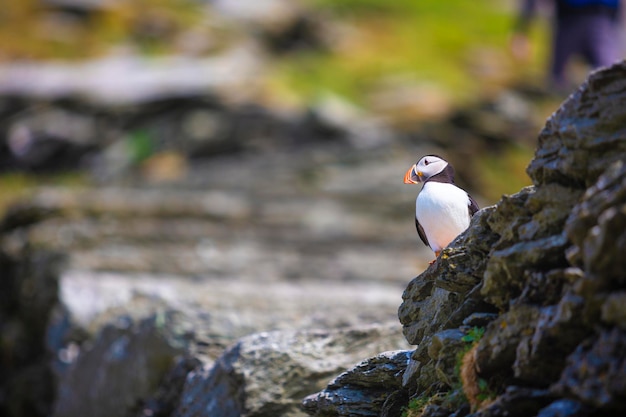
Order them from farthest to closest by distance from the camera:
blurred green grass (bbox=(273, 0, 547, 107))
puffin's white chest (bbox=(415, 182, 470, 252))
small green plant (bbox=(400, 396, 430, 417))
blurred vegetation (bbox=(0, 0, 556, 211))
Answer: blurred green grass (bbox=(273, 0, 547, 107)), blurred vegetation (bbox=(0, 0, 556, 211)), puffin's white chest (bbox=(415, 182, 470, 252)), small green plant (bbox=(400, 396, 430, 417))

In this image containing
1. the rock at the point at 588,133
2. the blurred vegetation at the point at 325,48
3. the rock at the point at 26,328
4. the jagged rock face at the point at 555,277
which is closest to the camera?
the jagged rock face at the point at 555,277

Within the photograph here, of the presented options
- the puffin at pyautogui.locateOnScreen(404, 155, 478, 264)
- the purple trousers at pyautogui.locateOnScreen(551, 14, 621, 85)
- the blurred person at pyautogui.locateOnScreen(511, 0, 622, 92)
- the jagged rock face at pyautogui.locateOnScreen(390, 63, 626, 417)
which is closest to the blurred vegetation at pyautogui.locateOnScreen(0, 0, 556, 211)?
the blurred person at pyautogui.locateOnScreen(511, 0, 622, 92)

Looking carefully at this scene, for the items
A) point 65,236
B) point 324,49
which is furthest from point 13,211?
point 324,49

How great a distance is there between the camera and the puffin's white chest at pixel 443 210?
27.4 ft

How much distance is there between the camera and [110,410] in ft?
46.1

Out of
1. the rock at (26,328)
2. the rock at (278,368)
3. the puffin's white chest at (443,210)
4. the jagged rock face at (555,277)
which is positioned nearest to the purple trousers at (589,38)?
the rock at (278,368)

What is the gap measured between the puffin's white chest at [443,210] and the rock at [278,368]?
3068 millimetres

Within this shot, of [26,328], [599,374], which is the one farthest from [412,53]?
[599,374]

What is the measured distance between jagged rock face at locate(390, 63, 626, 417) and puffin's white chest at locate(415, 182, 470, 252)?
0.25 meters

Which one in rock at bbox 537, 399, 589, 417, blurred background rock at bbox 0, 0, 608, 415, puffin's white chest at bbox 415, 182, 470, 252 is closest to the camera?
rock at bbox 537, 399, 589, 417

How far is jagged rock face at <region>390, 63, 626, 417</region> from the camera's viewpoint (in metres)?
5.89

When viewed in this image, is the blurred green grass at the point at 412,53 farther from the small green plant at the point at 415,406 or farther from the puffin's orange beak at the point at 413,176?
the small green plant at the point at 415,406

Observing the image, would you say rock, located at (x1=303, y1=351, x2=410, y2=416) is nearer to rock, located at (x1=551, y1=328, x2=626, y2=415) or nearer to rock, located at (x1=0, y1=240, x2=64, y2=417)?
rock, located at (x1=551, y1=328, x2=626, y2=415)

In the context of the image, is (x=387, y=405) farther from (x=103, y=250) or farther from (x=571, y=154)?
(x=103, y=250)
